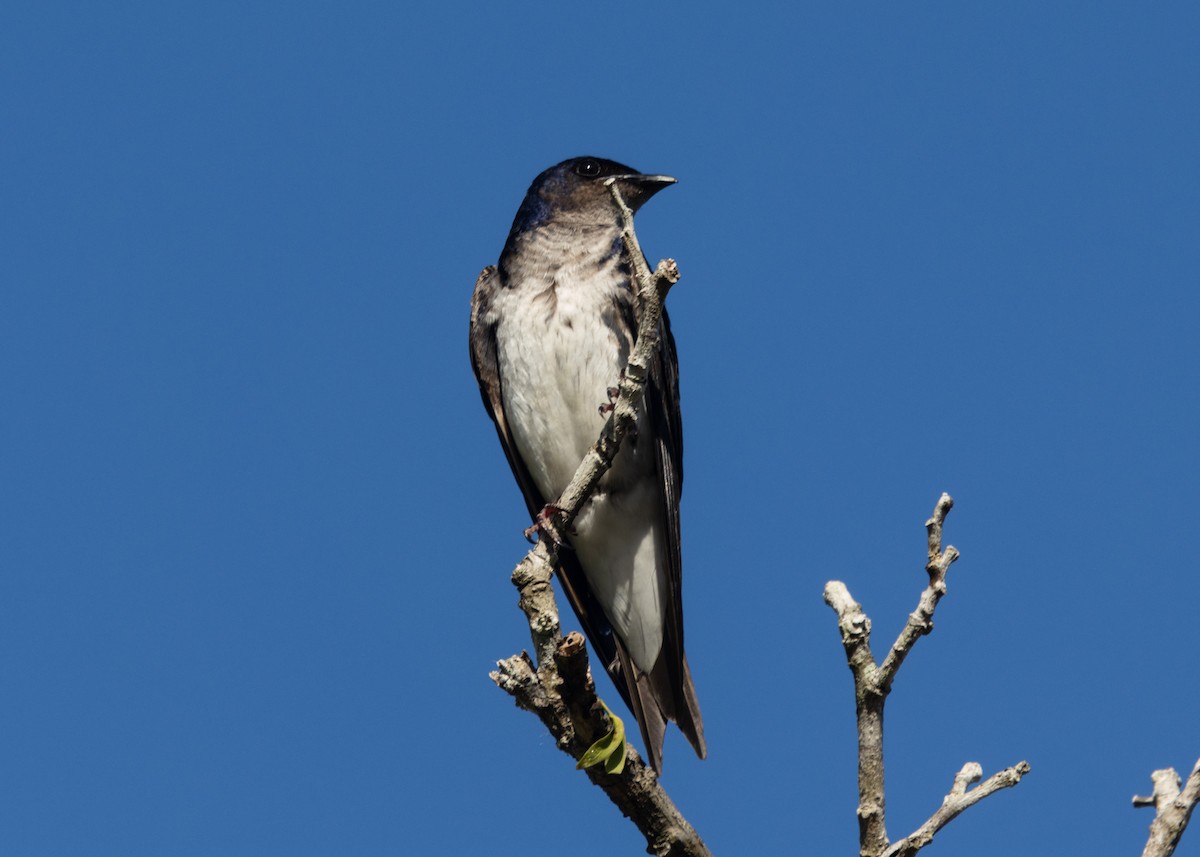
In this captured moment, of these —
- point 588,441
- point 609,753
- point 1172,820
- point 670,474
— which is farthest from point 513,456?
point 1172,820

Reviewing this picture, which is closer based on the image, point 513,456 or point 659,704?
point 659,704

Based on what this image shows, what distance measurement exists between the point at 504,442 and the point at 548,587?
276cm

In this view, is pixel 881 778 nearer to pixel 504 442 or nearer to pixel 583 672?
pixel 583 672

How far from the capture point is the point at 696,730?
23.8 feet

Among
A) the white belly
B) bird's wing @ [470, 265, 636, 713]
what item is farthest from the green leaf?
bird's wing @ [470, 265, 636, 713]

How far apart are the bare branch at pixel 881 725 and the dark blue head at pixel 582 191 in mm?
4740

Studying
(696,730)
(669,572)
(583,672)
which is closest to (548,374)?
(669,572)

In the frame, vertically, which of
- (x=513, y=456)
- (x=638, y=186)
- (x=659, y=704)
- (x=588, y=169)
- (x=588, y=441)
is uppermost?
(x=588, y=169)

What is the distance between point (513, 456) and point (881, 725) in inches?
170

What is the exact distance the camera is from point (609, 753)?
5285 mm

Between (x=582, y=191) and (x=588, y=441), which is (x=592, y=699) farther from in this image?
(x=582, y=191)

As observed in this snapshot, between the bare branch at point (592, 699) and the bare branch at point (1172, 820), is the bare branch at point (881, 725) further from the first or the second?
the bare branch at point (592, 699)

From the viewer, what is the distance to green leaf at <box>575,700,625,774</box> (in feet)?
17.3

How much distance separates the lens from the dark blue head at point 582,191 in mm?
8867
